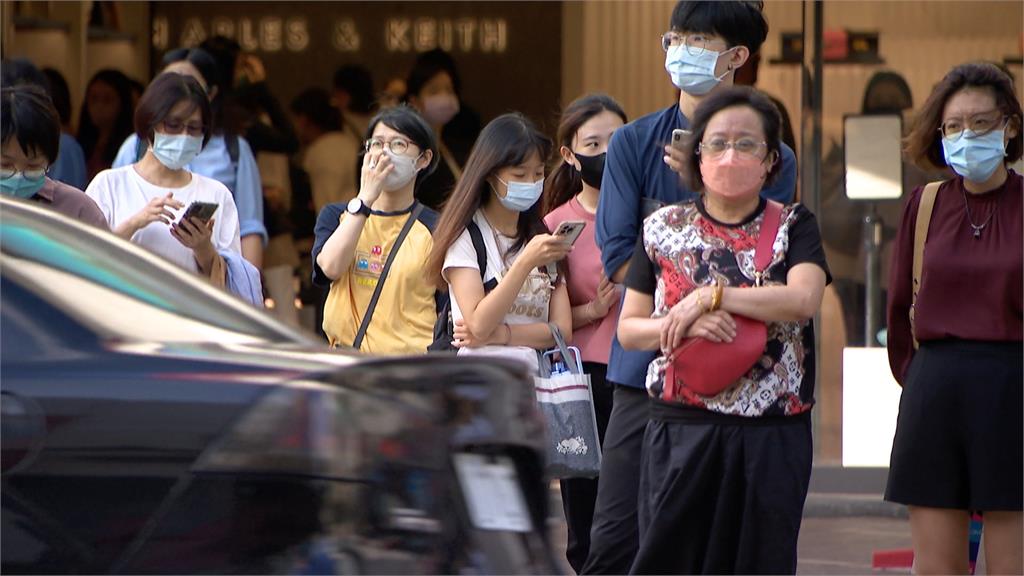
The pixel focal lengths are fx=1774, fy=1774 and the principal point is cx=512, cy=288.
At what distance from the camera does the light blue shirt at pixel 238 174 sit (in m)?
7.73

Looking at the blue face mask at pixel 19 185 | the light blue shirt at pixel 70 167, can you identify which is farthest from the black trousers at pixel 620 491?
the light blue shirt at pixel 70 167

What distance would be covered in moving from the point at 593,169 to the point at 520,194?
497 millimetres

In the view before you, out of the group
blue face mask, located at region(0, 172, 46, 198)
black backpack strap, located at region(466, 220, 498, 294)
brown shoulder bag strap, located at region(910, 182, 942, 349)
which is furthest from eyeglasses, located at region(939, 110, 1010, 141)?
blue face mask, located at region(0, 172, 46, 198)

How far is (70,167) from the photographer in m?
8.45

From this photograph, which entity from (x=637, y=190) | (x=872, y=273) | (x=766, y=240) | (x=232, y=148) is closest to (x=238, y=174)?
(x=232, y=148)

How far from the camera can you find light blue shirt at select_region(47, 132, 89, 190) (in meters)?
8.33

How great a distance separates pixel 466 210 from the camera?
5.95 m

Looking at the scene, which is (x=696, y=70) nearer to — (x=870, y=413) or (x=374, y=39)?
(x=870, y=413)

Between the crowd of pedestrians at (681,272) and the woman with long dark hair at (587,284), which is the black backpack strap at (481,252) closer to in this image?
the crowd of pedestrians at (681,272)

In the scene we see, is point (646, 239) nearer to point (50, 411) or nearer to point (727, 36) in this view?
point (727, 36)

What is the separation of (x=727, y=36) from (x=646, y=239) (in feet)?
2.83

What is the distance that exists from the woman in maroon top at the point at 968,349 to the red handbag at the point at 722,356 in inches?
37.2

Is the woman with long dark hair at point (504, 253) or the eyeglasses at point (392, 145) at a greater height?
the eyeglasses at point (392, 145)

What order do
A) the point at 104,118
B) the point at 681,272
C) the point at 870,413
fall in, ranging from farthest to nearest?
the point at 104,118 < the point at 870,413 < the point at 681,272
